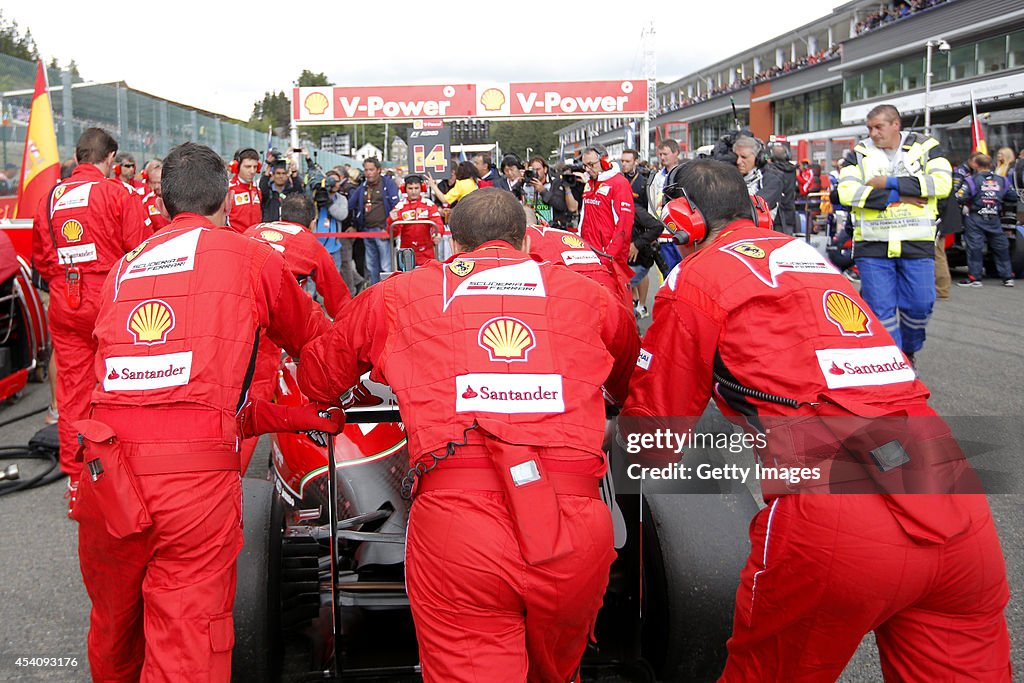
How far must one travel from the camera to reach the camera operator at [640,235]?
9578 mm

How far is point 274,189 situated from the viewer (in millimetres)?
12055

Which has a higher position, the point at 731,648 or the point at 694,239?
the point at 694,239

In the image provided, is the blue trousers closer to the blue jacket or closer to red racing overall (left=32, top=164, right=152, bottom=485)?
the blue jacket

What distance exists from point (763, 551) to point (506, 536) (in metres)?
0.66

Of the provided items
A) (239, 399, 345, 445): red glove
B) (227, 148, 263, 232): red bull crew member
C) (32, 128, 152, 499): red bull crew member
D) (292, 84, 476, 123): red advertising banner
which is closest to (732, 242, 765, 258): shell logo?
(239, 399, 345, 445): red glove

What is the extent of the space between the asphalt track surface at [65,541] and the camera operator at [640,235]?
294cm

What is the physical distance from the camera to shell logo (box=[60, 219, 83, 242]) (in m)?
4.89

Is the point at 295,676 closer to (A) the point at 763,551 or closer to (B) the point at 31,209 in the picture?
(A) the point at 763,551

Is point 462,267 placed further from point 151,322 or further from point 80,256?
point 80,256

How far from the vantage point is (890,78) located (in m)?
40.7

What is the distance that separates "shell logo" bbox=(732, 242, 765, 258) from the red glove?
123cm

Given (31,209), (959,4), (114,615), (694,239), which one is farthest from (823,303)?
(959,4)

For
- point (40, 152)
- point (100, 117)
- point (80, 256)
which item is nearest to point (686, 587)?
point (80, 256)

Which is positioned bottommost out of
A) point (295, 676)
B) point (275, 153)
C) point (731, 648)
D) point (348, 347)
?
point (295, 676)
